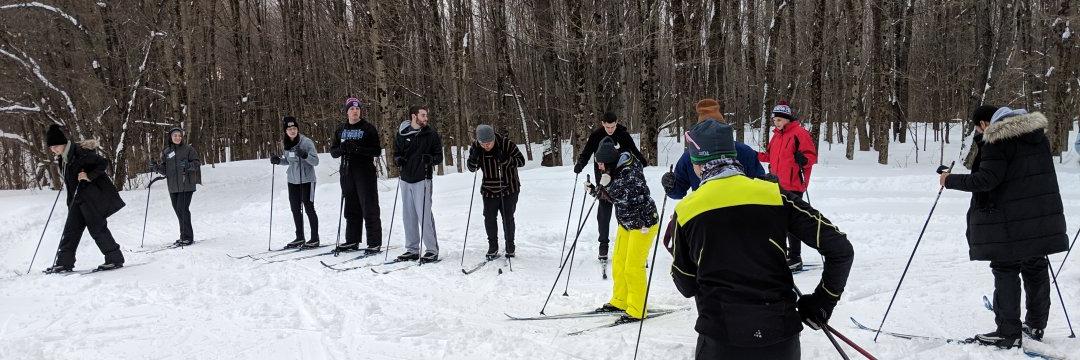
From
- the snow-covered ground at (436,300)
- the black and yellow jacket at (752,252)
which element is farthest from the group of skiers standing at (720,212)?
the snow-covered ground at (436,300)

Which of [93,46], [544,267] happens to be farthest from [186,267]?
[93,46]

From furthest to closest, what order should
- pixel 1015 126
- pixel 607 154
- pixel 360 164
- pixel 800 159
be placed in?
1. pixel 360 164
2. pixel 800 159
3. pixel 607 154
4. pixel 1015 126

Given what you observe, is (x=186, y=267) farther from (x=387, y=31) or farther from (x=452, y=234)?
(x=387, y=31)

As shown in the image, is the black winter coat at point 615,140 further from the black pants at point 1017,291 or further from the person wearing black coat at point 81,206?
the person wearing black coat at point 81,206

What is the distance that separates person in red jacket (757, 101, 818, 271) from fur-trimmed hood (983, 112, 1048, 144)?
2.28 meters

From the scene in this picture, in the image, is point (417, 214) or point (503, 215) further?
point (417, 214)

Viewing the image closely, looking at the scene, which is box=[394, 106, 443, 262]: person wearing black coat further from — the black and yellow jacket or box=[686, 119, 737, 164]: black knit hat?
the black and yellow jacket

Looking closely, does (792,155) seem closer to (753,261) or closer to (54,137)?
(753,261)

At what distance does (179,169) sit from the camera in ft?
29.6

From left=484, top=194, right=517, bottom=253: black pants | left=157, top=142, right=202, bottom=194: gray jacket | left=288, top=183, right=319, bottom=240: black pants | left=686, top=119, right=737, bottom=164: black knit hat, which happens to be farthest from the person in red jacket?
left=157, top=142, right=202, bottom=194: gray jacket

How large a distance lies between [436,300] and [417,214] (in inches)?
80.0

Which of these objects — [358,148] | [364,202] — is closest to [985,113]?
[358,148]

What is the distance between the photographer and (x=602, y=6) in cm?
1470

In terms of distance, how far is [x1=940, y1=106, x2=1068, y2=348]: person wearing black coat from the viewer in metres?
3.90
